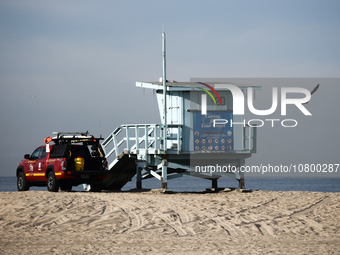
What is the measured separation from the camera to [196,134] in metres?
19.5

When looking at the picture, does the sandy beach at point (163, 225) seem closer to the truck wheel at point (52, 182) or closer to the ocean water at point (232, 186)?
the truck wheel at point (52, 182)

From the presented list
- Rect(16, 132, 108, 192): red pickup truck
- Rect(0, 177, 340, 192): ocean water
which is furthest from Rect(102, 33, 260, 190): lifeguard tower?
Rect(0, 177, 340, 192): ocean water

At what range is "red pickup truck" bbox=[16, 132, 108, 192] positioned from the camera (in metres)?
17.8

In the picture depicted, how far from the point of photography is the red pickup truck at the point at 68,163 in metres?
17.8

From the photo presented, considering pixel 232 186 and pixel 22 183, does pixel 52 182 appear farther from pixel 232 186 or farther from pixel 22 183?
pixel 232 186

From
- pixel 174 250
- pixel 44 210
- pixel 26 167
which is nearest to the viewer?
pixel 174 250

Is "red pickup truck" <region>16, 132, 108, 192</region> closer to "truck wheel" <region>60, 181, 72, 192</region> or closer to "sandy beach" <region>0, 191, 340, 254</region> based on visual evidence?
"truck wheel" <region>60, 181, 72, 192</region>

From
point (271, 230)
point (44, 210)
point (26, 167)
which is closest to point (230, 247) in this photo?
point (271, 230)

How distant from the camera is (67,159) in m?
17.7

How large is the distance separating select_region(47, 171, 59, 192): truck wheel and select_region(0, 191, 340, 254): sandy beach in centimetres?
224

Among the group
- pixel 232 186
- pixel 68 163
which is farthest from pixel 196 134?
pixel 232 186

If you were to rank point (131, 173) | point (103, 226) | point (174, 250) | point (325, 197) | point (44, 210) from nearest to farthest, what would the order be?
point (174, 250) → point (103, 226) → point (44, 210) → point (325, 197) → point (131, 173)

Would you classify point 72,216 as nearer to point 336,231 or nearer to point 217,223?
point 217,223

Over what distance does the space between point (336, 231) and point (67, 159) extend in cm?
941
